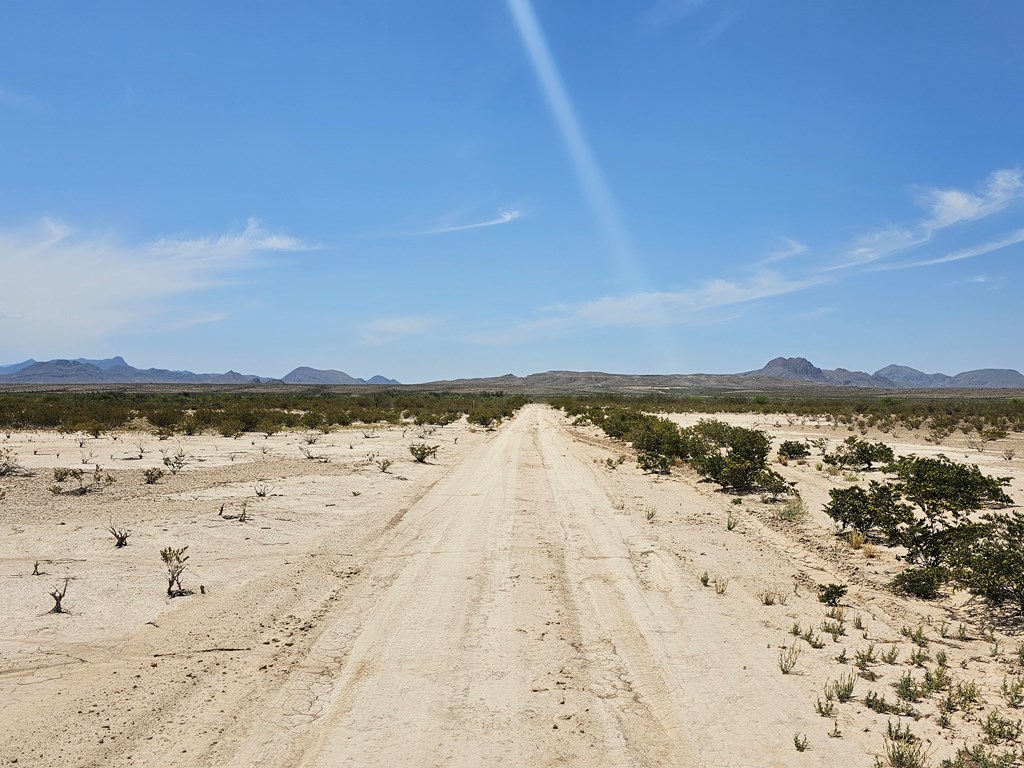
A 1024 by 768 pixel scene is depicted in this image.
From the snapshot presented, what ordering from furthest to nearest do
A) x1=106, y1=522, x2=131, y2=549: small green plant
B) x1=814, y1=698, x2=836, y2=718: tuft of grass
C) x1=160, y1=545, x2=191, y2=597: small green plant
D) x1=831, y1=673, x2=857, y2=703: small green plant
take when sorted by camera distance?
x1=106, y1=522, x2=131, y2=549: small green plant, x1=160, y1=545, x2=191, y2=597: small green plant, x1=831, y1=673, x2=857, y2=703: small green plant, x1=814, y1=698, x2=836, y2=718: tuft of grass

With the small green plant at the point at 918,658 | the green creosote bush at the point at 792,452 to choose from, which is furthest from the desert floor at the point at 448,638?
the green creosote bush at the point at 792,452

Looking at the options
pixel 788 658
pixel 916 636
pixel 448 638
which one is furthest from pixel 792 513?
pixel 448 638

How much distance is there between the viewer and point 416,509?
Result: 44.5 ft

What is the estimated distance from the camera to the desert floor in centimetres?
462

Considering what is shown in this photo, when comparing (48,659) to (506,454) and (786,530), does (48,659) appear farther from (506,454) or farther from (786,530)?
(506,454)

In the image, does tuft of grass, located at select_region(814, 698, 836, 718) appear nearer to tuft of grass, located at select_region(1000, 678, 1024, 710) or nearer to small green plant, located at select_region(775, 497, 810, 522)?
tuft of grass, located at select_region(1000, 678, 1024, 710)

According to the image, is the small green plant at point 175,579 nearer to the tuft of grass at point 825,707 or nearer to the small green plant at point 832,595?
the tuft of grass at point 825,707

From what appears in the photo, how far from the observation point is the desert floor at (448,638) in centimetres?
462

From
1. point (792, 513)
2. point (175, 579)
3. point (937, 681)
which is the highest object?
point (175, 579)

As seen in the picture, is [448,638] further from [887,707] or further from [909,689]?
[909,689]

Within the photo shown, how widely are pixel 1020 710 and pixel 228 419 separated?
35169 mm

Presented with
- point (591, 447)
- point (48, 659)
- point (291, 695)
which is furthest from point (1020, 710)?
point (591, 447)

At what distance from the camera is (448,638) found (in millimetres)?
6527

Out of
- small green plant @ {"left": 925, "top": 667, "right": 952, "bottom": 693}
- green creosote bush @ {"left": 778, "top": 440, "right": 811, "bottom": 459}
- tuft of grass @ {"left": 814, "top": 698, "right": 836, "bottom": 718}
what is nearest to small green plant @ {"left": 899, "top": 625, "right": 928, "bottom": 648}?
small green plant @ {"left": 925, "top": 667, "right": 952, "bottom": 693}
